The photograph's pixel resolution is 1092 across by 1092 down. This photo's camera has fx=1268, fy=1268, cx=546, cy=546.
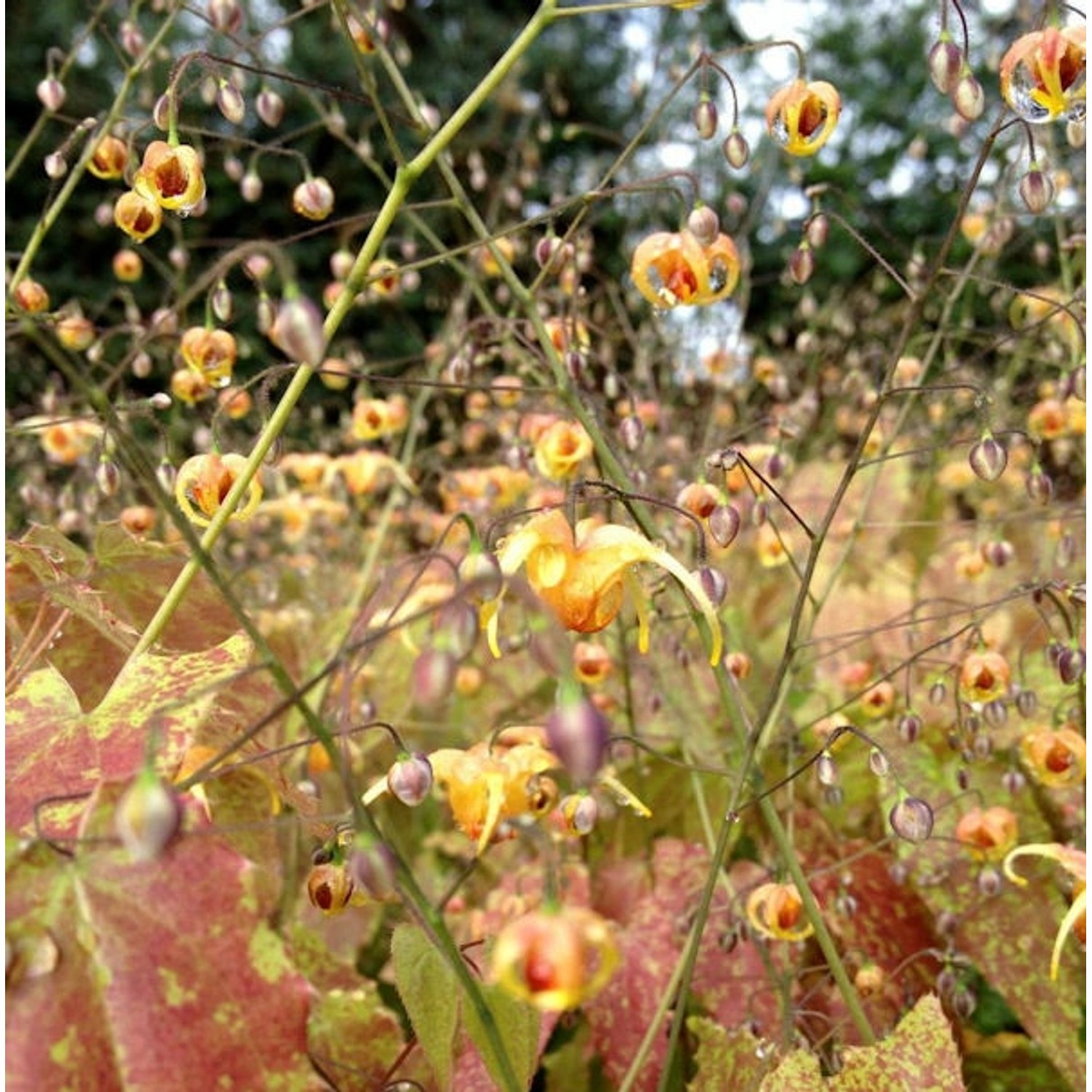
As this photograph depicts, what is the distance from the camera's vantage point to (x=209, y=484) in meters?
0.79

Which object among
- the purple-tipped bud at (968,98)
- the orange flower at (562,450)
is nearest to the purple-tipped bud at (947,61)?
the purple-tipped bud at (968,98)

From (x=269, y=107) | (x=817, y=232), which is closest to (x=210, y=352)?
(x=269, y=107)

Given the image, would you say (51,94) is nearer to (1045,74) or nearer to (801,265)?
(801,265)

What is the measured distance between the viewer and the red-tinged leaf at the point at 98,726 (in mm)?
578

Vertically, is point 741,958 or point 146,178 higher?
point 146,178

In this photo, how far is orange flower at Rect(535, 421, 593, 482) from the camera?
108 cm

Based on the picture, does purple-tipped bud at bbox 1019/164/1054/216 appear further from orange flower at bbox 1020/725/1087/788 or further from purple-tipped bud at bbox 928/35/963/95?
orange flower at bbox 1020/725/1087/788

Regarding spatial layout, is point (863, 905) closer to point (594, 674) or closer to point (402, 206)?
point (594, 674)

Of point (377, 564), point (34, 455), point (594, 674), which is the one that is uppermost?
point (594, 674)

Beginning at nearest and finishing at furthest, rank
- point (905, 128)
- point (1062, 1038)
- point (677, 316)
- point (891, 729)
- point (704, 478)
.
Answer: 1. point (704, 478)
2. point (1062, 1038)
3. point (891, 729)
4. point (677, 316)
5. point (905, 128)

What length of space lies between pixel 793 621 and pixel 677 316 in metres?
2.23

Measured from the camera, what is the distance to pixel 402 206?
0.78m

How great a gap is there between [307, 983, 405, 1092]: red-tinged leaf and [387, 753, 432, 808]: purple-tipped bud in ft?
1.10

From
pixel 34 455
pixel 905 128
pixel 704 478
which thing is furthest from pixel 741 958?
pixel 905 128
